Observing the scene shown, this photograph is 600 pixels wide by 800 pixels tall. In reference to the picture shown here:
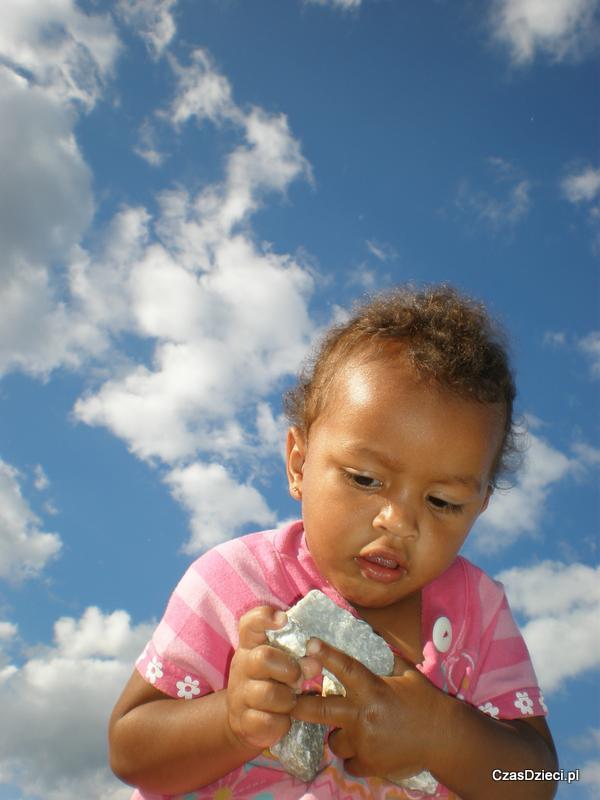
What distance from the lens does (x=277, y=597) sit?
323 cm

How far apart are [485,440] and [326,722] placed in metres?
1.36

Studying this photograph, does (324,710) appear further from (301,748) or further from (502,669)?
(502,669)

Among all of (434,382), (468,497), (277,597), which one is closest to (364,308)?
(434,382)

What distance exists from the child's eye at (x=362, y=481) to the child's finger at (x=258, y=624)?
0.74 m

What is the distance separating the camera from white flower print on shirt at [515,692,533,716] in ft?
10.4

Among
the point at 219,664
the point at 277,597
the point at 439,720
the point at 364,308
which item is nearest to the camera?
Answer: the point at 439,720

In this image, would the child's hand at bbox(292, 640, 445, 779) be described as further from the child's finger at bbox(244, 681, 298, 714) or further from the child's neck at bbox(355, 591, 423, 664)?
the child's neck at bbox(355, 591, 423, 664)

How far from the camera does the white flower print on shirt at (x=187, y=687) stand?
9.69ft

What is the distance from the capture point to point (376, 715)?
249 centimetres

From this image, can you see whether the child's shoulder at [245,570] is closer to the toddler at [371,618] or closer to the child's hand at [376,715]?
the toddler at [371,618]

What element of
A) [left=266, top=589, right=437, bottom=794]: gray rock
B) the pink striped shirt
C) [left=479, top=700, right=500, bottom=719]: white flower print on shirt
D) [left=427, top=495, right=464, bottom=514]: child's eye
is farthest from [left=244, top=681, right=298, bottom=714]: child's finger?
[left=479, top=700, right=500, bottom=719]: white flower print on shirt

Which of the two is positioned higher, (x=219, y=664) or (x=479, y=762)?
(x=219, y=664)

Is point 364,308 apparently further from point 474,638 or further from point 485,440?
point 474,638

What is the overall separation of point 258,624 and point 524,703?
4.57 feet
